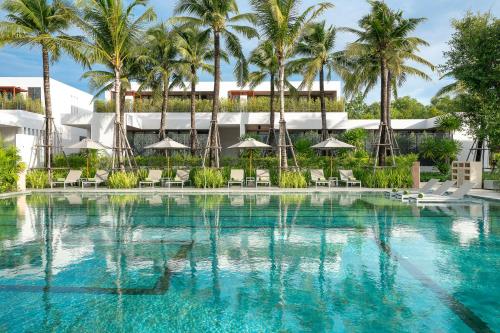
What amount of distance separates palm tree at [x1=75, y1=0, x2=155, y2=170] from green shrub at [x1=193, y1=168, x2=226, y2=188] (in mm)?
3930

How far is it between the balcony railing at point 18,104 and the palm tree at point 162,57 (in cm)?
763

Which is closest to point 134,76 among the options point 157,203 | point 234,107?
point 234,107

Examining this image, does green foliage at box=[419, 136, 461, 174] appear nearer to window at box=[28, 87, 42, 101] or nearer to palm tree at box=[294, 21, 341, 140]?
palm tree at box=[294, 21, 341, 140]

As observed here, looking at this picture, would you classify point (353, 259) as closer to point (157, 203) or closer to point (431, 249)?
point (431, 249)

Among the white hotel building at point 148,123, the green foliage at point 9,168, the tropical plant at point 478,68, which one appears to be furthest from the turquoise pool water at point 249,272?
the white hotel building at point 148,123

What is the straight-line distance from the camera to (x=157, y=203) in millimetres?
15812

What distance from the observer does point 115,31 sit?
69.4 ft

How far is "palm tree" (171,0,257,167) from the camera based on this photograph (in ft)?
70.6

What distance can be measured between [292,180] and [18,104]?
61.8 feet

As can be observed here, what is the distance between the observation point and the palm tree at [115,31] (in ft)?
68.5

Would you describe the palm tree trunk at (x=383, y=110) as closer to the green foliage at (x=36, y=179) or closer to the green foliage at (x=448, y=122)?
the green foliage at (x=448, y=122)

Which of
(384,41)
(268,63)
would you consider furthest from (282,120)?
(268,63)

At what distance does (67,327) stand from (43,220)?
8030 mm

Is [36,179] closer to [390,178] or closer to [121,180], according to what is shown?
[121,180]
